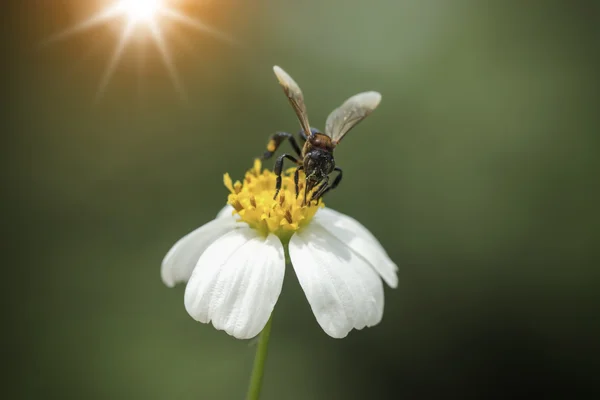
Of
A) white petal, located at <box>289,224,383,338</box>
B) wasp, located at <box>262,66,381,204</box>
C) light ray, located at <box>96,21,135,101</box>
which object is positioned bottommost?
white petal, located at <box>289,224,383,338</box>

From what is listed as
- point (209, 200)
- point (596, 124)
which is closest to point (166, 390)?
point (209, 200)

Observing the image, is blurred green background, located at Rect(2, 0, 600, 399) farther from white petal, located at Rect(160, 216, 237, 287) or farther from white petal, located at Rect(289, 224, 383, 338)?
white petal, located at Rect(289, 224, 383, 338)

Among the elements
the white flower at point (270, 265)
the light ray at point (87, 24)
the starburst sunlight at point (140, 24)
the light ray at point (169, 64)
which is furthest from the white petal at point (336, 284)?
the light ray at point (169, 64)

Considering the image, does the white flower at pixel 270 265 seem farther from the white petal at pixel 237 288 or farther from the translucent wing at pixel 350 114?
the translucent wing at pixel 350 114

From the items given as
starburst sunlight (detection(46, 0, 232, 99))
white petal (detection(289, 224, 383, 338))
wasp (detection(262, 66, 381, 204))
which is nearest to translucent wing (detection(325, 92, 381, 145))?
wasp (detection(262, 66, 381, 204))

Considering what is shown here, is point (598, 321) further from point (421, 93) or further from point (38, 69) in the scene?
point (38, 69)
